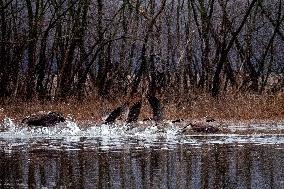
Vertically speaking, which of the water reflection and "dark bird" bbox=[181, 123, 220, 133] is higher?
"dark bird" bbox=[181, 123, 220, 133]

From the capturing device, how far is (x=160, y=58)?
66.3 ft

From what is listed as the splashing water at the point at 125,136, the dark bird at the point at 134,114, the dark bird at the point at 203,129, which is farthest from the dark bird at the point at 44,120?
the dark bird at the point at 203,129

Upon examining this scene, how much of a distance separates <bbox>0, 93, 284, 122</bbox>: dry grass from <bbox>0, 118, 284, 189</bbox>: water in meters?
4.07

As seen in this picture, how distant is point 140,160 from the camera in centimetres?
701

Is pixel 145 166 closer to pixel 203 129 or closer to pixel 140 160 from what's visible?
pixel 140 160

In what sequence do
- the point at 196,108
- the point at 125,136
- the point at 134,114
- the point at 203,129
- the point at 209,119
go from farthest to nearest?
1. the point at 196,108
2. the point at 209,119
3. the point at 134,114
4. the point at 203,129
5. the point at 125,136

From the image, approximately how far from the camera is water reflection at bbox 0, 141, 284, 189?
213 inches

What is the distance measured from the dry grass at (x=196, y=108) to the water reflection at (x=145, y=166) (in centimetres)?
605

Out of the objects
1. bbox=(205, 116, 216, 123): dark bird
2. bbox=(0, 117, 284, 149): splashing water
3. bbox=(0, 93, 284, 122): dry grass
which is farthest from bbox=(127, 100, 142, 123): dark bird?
bbox=(0, 117, 284, 149): splashing water

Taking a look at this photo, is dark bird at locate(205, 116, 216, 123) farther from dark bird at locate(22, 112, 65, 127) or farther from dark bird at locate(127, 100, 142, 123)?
dark bird at locate(22, 112, 65, 127)

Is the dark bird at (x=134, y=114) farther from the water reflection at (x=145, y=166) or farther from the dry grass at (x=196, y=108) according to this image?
the water reflection at (x=145, y=166)

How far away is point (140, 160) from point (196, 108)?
28.5 feet

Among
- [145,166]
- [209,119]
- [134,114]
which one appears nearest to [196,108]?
[209,119]

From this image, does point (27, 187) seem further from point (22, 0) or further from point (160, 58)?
point (22, 0)
